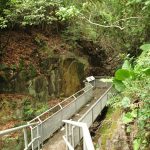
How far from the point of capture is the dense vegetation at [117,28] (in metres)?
6.93

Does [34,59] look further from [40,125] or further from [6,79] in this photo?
[40,125]

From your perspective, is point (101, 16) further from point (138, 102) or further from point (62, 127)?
point (138, 102)

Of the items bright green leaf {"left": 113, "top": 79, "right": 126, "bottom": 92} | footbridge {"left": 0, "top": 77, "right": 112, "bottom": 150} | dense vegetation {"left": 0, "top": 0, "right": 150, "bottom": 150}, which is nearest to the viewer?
dense vegetation {"left": 0, "top": 0, "right": 150, "bottom": 150}

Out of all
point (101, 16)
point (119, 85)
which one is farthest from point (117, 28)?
point (119, 85)

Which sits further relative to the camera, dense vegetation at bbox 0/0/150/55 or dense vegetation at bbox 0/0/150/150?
dense vegetation at bbox 0/0/150/55

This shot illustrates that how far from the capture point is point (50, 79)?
16.8 m

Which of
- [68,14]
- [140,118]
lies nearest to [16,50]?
[68,14]

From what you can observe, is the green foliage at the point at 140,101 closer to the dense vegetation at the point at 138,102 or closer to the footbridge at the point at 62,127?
the dense vegetation at the point at 138,102

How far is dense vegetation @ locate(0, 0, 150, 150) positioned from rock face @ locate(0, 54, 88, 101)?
154 centimetres

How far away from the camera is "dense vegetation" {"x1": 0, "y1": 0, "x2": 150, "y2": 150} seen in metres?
6.93

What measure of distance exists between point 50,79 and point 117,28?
4.42 m

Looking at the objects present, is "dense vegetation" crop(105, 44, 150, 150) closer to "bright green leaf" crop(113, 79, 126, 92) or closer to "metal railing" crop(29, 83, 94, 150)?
"bright green leaf" crop(113, 79, 126, 92)

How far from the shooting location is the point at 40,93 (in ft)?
51.5

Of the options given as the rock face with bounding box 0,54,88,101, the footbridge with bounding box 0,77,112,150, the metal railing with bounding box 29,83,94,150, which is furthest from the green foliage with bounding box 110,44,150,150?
the rock face with bounding box 0,54,88,101
